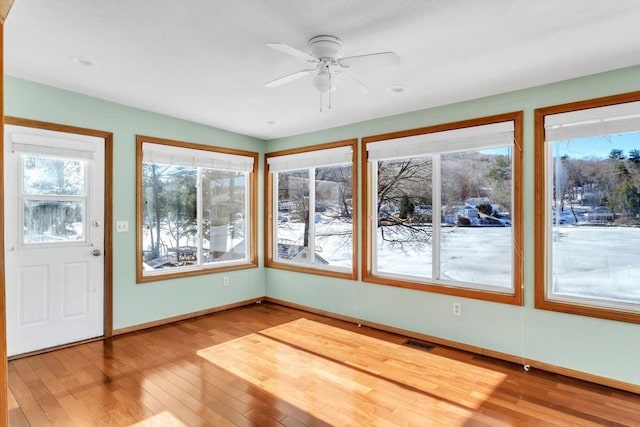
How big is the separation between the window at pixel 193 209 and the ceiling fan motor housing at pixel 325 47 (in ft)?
8.58

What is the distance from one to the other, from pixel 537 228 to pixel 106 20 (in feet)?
11.6

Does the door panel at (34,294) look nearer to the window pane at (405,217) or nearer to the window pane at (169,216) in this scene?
the window pane at (169,216)

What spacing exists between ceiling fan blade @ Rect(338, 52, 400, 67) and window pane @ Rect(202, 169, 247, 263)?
9.95 ft

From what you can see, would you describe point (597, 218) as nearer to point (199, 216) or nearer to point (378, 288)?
point (378, 288)

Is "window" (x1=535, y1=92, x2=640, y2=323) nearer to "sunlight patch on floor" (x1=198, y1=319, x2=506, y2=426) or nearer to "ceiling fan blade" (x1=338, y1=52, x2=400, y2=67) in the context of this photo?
"sunlight patch on floor" (x1=198, y1=319, x2=506, y2=426)

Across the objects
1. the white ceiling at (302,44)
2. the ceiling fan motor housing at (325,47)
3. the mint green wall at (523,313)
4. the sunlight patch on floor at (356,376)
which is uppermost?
the white ceiling at (302,44)

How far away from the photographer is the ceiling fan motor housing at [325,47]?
2318mm

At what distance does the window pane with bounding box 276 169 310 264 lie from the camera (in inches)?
201

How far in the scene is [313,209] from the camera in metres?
5.00

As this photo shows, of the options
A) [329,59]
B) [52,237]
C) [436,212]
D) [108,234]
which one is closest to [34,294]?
[52,237]

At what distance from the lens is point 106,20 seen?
7.18 feet

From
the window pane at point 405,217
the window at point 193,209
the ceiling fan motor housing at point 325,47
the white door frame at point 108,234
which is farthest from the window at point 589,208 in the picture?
the white door frame at point 108,234

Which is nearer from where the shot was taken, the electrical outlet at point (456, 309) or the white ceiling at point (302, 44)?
the white ceiling at point (302, 44)

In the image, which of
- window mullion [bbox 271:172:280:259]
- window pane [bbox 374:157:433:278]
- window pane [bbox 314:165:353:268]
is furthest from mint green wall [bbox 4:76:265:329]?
window pane [bbox 374:157:433:278]
